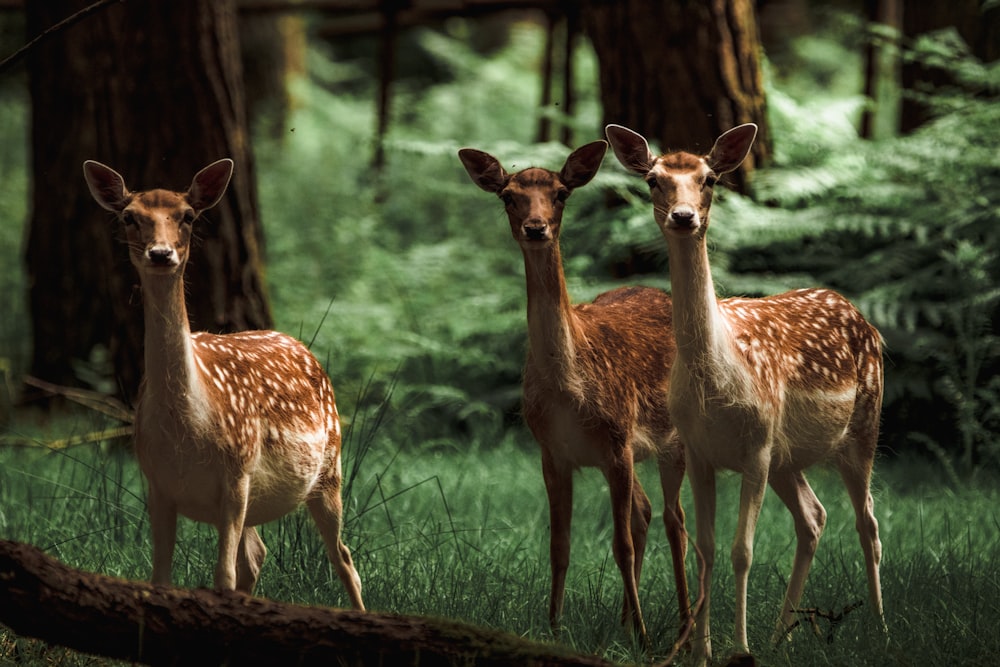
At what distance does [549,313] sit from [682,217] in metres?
0.70

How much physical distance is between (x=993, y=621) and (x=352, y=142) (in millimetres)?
12191

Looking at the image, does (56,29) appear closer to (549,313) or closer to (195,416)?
(195,416)

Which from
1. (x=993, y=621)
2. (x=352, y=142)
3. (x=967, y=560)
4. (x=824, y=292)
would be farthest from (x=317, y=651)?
(x=352, y=142)

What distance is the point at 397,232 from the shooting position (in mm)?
12125

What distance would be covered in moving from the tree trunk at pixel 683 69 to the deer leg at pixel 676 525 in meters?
3.16

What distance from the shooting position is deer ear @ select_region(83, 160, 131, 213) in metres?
3.72

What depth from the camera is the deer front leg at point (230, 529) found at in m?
3.52

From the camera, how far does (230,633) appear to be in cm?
304

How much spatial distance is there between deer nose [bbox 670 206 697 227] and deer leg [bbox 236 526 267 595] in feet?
6.02

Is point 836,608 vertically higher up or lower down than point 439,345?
lower down

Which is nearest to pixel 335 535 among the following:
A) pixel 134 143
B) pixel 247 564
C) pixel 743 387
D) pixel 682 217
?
pixel 247 564

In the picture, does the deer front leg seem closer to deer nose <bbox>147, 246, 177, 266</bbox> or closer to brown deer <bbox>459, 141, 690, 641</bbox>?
deer nose <bbox>147, 246, 177, 266</bbox>

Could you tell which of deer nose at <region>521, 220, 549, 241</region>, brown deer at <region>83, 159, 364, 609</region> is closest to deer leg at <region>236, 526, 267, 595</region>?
brown deer at <region>83, 159, 364, 609</region>

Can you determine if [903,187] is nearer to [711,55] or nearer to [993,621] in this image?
[711,55]
